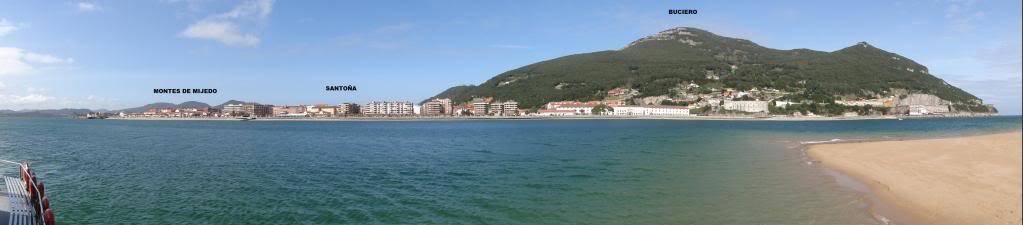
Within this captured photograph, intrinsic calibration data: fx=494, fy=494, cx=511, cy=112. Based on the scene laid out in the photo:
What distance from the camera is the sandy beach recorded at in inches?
498

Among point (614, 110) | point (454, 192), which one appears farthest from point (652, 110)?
point (454, 192)

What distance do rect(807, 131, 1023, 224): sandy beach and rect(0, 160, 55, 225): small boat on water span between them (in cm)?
1948

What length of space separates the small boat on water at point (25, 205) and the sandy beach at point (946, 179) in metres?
19.5

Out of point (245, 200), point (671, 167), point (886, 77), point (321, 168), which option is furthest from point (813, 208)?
point (886, 77)

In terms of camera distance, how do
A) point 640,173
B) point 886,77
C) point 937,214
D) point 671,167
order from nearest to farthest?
point 937,214
point 640,173
point 671,167
point 886,77

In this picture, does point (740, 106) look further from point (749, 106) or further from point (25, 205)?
point (25, 205)

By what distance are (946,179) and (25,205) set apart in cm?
2659

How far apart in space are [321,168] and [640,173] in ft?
51.5

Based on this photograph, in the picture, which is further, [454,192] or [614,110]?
[614,110]

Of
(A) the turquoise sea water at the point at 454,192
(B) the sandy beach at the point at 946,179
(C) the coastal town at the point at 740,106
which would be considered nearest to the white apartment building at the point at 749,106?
(C) the coastal town at the point at 740,106

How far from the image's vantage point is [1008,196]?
13930 mm

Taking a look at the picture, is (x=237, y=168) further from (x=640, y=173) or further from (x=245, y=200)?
(x=640, y=173)

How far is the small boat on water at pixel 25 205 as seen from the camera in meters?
9.28

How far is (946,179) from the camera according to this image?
1752cm
